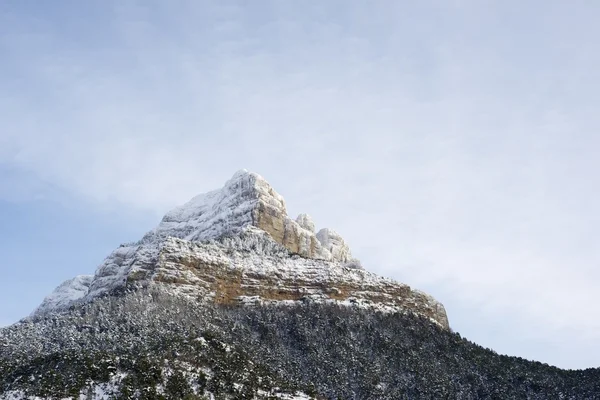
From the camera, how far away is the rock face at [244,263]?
449ft

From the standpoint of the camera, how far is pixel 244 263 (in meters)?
146

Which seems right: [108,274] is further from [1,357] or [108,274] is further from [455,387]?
[455,387]

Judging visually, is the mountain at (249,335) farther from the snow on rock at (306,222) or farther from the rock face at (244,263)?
the snow on rock at (306,222)

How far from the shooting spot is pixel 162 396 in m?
86.3

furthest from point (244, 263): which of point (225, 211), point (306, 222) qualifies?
point (306, 222)

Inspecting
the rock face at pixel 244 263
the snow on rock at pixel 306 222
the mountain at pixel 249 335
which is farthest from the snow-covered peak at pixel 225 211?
the snow on rock at pixel 306 222

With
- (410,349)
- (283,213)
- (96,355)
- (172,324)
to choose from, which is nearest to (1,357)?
(96,355)

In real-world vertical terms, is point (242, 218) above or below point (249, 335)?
above

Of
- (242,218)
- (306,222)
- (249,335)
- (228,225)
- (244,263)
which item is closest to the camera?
(249,335)

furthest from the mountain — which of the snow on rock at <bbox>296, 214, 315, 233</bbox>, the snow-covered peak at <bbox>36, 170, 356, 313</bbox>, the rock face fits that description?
the snow on rock at <bbox>296, 214, 315, 233</bbox>

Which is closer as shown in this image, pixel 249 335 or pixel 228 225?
pixel 249 335

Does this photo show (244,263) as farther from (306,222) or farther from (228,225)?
(306,222)

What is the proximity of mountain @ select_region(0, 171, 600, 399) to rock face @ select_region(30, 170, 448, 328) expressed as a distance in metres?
0.32

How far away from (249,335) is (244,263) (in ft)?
90.3
